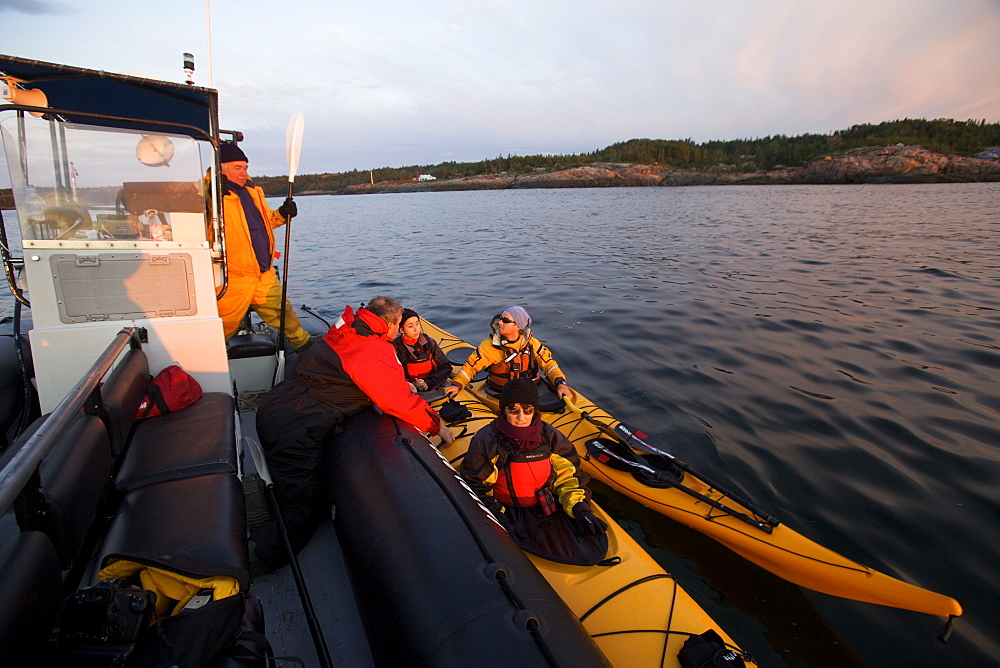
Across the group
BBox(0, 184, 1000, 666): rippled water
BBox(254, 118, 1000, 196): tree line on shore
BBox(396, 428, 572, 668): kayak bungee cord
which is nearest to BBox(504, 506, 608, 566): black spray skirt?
BBox(396, 428, 572, 668): kayak bungee cord

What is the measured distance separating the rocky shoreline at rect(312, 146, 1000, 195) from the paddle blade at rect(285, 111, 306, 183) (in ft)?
219

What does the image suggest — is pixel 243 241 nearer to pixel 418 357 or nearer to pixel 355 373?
pixel 418 357

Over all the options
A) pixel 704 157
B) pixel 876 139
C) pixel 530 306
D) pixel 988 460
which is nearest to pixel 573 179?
pixel 704 157

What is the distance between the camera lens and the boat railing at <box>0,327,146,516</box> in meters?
1.22

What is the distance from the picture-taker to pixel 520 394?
2.83 metres

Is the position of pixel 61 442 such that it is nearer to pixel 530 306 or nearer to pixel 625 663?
pixel 625 663

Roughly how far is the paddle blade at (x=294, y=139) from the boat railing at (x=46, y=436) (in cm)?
257

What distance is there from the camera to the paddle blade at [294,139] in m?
4.30

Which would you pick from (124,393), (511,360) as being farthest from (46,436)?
(511,360)

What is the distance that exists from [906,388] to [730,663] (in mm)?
5550

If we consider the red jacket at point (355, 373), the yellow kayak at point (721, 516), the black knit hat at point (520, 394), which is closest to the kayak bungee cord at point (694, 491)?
the yellow kayak at point (721, 516)

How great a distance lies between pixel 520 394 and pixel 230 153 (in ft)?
11.7

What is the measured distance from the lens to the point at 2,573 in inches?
45.1

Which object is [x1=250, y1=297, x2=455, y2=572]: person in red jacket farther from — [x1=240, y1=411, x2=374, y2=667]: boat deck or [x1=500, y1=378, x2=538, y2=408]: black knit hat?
[x1=500, y1=378, x2=538, y2=408]: black knit hat
